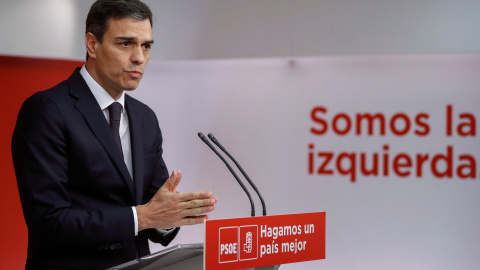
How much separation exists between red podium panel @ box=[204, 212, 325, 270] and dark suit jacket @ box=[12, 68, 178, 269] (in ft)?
1.05

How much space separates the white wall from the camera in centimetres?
502

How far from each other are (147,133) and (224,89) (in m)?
3.42

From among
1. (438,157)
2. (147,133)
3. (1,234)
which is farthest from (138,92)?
(147,133)

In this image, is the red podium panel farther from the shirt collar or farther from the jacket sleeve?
the shirt collar

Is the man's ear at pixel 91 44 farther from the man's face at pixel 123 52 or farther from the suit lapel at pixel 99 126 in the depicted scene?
the suit lapel at pixel 99 126

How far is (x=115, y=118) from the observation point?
2111 mm

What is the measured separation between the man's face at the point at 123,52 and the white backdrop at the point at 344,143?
3.47 meters

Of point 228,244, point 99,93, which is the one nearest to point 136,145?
point 99,93

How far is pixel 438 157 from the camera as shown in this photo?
16.7 ft

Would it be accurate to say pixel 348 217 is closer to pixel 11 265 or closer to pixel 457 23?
pixel 457 23

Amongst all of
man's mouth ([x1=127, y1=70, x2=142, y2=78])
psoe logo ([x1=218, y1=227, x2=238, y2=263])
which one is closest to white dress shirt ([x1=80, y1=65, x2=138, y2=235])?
man's mouth ([x1=127, y1=70, x2=142, y2=78])

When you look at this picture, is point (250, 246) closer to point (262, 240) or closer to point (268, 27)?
point (262, 240)

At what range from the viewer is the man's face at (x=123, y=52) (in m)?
2.04

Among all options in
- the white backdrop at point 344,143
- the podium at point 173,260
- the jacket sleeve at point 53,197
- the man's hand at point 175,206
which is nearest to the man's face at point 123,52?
the jacket sleeve at point 53,197
